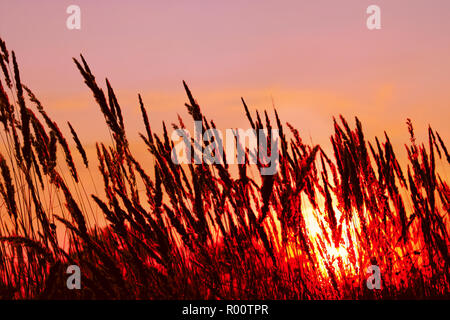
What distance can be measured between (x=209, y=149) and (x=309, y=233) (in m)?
0.48

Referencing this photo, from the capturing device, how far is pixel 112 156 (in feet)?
6.79

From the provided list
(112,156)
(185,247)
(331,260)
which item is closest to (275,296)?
(331,260)

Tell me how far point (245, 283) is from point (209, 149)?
447 millimetres

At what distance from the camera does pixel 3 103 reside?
79.1 inches

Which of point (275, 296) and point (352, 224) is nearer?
point (275, 296)

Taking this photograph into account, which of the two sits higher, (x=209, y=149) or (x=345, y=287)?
(x=209, y=149)
